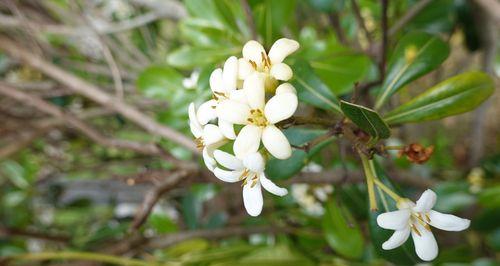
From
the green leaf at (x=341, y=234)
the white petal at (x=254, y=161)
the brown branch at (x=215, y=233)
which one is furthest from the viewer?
the brown branch at (x=215, y=233)

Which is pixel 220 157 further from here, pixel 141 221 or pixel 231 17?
pixel 231 17

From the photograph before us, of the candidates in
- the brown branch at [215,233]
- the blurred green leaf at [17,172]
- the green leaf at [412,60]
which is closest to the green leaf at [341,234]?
the brown branch at [215,233]

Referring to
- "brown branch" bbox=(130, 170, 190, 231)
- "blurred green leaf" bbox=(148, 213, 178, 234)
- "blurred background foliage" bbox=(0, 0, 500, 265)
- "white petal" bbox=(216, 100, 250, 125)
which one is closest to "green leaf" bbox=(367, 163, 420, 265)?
"blurred background foliage" bbox=(0, 0, 500, 265)

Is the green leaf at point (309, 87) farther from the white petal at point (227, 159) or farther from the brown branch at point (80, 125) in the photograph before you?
the brown branch at point (80, 125)

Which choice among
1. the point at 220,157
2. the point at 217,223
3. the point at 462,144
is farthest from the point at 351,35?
the point at 462,144

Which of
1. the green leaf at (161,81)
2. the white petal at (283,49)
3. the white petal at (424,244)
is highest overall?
the green leaf at (161,81)

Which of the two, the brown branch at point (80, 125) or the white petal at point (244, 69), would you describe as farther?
the brown branch at point (80, 125)

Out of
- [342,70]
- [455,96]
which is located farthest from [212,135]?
[342,70]
